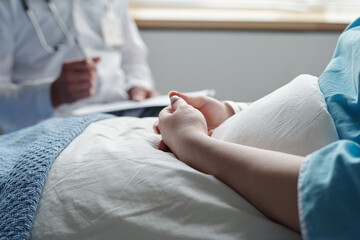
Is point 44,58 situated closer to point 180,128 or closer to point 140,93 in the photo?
point 140,93

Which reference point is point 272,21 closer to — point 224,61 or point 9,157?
point 224,61

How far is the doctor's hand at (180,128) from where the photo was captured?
580 millimetres

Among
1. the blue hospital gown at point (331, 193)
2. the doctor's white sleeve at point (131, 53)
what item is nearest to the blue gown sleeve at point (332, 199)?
the blue hospital gown at point (331, 193)

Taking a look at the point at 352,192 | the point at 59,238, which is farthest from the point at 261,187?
the point at 59,238

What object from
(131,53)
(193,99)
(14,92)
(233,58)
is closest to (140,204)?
(193,99)

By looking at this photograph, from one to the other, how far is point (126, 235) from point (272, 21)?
175cm

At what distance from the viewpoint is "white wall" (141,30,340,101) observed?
206cm

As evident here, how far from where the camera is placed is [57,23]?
1.56 metres

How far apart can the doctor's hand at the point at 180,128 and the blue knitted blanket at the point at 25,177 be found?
15cm

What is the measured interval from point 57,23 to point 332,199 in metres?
1.35

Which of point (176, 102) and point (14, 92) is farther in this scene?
point (14, 92)

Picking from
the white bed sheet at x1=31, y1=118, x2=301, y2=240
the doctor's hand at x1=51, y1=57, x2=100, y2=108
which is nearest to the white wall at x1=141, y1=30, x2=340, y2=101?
the doctor's hand at x1=51, y1=57, x2=100, y2=108

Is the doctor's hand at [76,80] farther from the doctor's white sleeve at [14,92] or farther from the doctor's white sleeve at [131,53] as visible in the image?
the doctor's white sleeve at [131,53]

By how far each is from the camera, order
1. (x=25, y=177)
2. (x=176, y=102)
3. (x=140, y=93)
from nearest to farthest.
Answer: (x=25, y=177) < (x=176, y=102) < (x=140, y=93)
